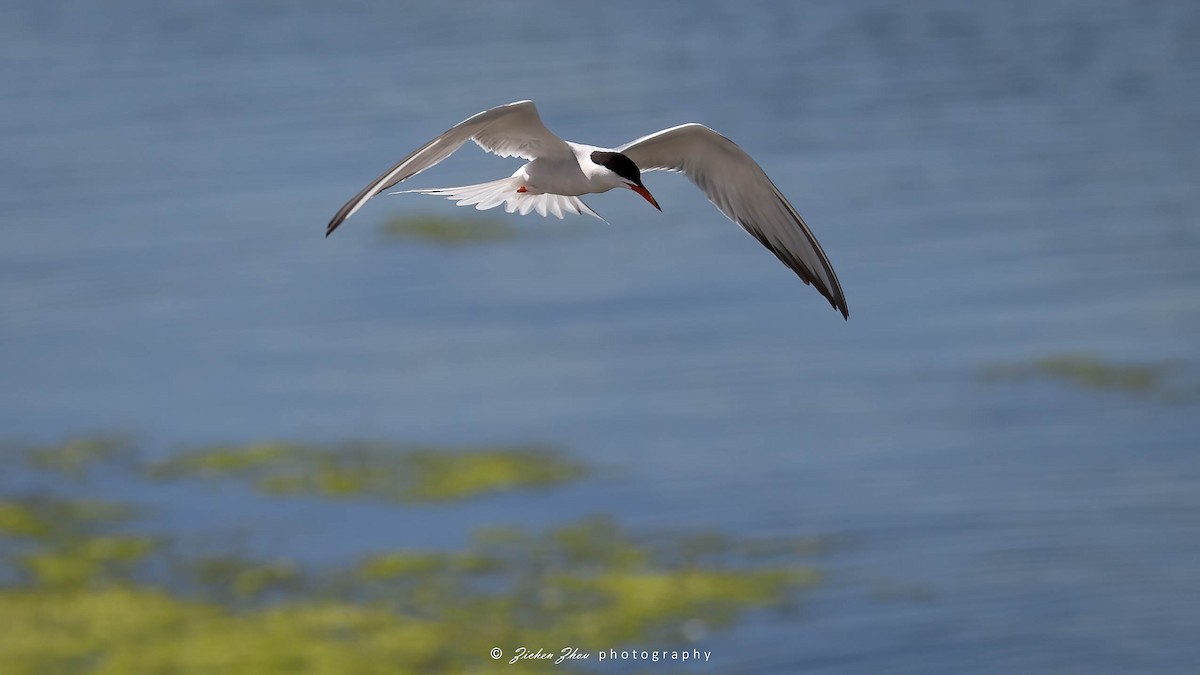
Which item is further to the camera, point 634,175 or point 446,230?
point 446,230

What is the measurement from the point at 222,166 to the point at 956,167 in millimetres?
8305

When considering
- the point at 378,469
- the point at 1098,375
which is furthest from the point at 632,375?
the point at 1098,375

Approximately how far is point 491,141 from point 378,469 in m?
7.31

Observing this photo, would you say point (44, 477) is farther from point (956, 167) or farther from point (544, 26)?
point (544, 26)

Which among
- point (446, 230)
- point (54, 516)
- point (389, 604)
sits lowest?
point (389, 604)

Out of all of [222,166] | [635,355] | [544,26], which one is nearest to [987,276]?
[635,355]

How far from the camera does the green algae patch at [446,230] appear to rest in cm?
1839

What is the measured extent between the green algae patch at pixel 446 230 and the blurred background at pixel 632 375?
7 cm

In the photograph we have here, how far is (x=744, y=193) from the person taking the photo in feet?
22.0

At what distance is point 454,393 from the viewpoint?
14.7 m

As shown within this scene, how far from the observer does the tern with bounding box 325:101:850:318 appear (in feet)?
20.2

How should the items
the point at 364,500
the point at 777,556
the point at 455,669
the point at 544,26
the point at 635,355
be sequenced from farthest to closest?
the point at 544,26 < the point at 635,355 < the point at 364,500 < the point at 777,556 < the point at 455,669

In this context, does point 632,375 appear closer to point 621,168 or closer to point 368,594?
point 368,594

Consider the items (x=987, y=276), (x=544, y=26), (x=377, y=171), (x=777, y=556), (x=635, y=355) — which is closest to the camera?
(x=777, y=556)
